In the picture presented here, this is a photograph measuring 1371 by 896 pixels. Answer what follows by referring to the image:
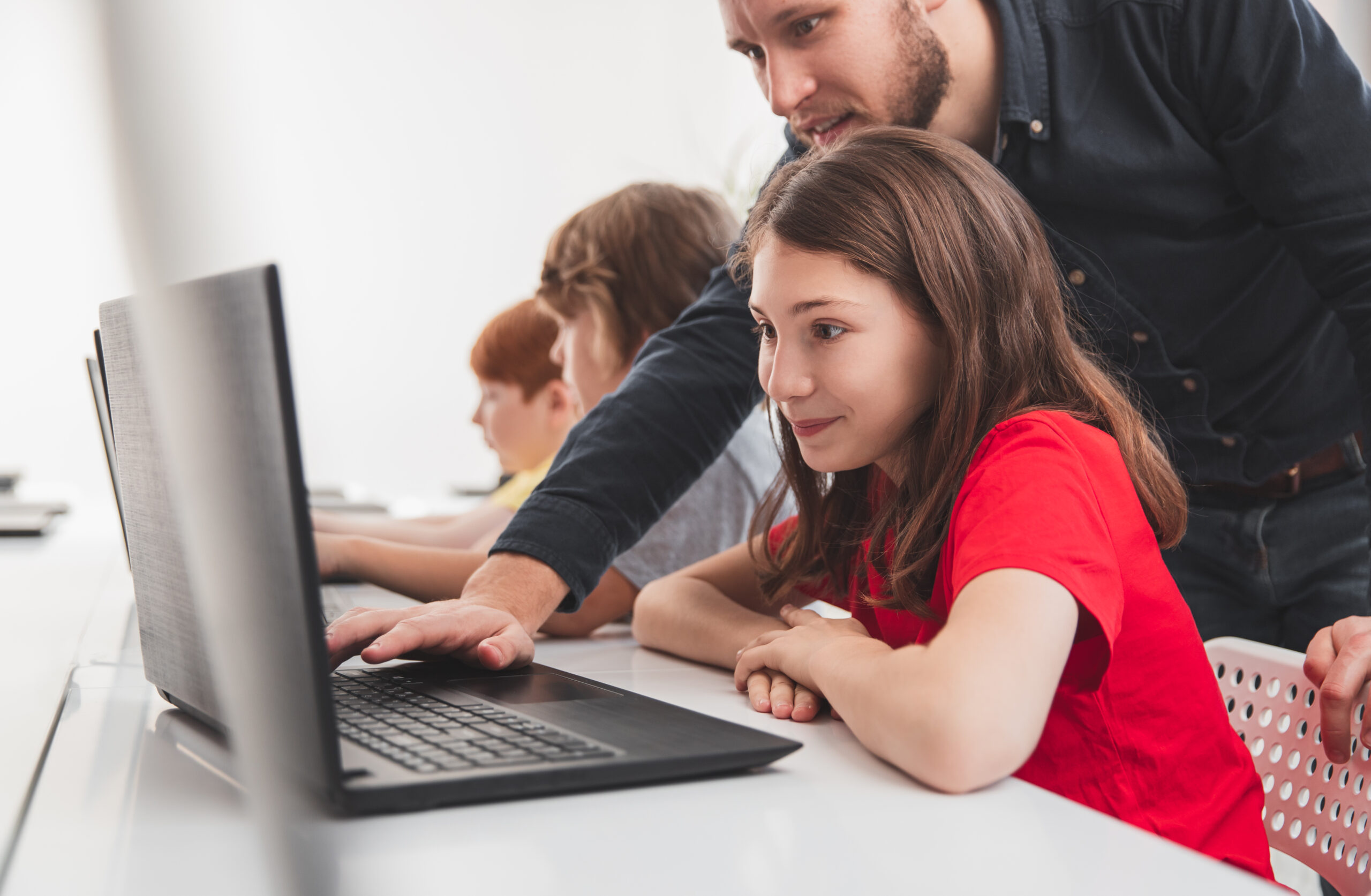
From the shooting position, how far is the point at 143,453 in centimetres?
57

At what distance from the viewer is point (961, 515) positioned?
0.68m

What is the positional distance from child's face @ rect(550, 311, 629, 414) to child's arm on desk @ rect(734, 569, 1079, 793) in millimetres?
898

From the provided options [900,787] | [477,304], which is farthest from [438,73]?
[900,787]

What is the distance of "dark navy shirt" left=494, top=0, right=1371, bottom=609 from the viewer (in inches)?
35.8

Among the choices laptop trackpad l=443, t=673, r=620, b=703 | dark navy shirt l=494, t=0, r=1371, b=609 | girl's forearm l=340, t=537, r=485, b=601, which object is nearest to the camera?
laptop trackpad l=443, t=673, r=620, b=703

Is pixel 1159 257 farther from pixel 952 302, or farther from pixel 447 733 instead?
pixel 447 733

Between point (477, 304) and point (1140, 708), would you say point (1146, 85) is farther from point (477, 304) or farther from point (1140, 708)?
point (477, 304)

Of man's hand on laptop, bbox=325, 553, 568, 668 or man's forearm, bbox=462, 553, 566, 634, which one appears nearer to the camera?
man's hand on laptop, bbox=325, 553, 568, 668

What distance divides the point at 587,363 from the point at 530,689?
0.86 meters

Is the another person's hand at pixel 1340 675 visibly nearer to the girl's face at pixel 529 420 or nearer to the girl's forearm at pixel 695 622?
the girl's forearm at pixel 695 622

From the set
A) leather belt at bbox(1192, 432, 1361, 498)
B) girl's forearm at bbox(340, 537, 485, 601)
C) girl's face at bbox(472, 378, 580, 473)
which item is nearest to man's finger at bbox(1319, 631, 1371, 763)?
leather belt at bbox(1192, 432, 1361, 498)

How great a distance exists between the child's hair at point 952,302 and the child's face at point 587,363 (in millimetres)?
608

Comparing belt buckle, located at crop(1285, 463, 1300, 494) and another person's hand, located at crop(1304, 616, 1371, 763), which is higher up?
belt buckle, located at crop(1285, 463, 1300, 494)

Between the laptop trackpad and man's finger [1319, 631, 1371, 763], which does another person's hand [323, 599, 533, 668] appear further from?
man's finger [1319, 631, 1371, 763]
